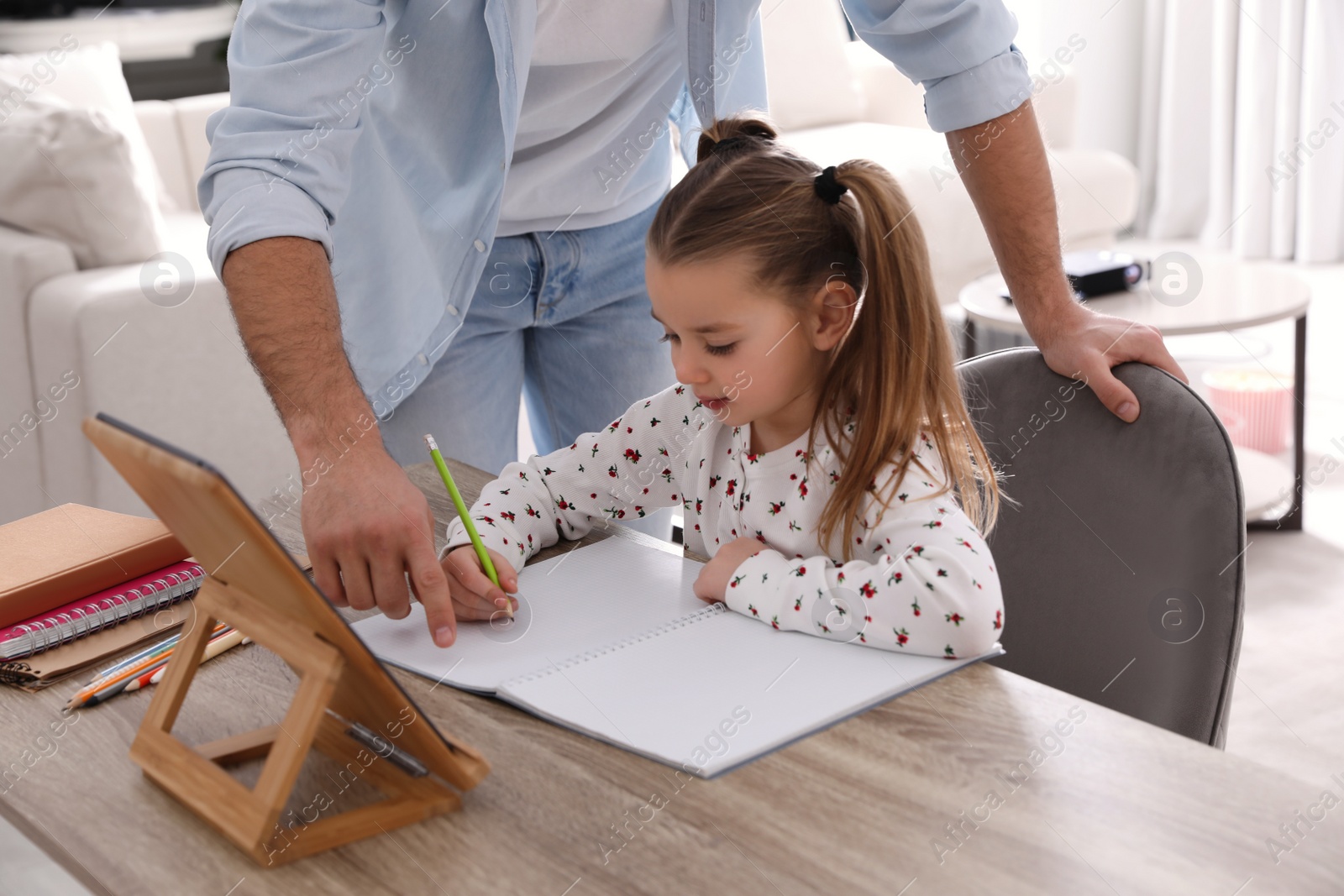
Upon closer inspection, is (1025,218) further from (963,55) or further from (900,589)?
(900,589)

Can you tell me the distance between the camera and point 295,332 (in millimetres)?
950

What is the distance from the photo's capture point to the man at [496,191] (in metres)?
0.99

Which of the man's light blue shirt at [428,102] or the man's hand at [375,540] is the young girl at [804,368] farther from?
the man's light blue shirt at [428,102]

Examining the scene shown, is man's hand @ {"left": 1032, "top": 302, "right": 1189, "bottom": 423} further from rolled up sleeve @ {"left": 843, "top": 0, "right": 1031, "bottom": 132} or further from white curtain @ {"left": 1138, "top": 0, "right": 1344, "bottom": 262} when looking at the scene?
white curtain @ {"left": 1138, "top": 0, "right": 1344, "bottom": 262}

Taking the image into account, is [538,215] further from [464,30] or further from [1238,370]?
[1238,370]

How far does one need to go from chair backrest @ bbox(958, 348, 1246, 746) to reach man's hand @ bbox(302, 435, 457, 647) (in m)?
0.49

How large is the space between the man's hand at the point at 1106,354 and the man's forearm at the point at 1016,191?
0.34 feet

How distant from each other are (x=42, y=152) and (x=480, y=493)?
6.14 feet

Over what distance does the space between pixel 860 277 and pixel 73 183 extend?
206 centimetres

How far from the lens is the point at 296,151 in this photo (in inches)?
40.0

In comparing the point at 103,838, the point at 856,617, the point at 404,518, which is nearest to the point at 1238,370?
the point at 856,617

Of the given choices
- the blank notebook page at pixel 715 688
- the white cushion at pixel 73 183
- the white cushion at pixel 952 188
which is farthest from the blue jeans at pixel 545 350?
the white cushion at pixel 952 188

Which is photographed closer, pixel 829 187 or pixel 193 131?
pixel 829 187

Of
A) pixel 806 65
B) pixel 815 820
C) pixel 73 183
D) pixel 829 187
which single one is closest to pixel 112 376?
pixel 73 183
